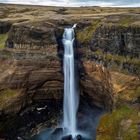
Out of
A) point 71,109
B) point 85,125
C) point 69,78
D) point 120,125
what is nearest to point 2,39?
point 69,78

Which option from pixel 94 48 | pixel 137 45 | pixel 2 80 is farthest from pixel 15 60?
pixel 137 45

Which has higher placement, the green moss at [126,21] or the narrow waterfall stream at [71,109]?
the green moss at [126,21]

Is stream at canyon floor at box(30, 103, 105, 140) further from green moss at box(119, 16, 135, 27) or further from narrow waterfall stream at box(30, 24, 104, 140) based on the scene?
green moss at box(119, 16, 135, 27)

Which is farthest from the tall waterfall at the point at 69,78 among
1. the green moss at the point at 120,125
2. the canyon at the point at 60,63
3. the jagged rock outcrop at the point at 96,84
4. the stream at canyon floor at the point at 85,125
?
the green moss at the point at 120,125

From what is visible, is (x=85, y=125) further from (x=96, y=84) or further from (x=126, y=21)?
(x=126, y=21)

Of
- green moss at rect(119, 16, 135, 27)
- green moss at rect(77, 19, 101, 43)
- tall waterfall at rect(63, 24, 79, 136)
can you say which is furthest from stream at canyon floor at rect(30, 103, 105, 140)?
green moss at rect(119, 16, 135, 27)

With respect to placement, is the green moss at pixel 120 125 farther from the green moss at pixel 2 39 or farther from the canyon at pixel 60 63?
the green moss at pixel 2 39

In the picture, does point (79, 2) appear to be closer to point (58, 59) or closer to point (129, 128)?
point (58, 59)
